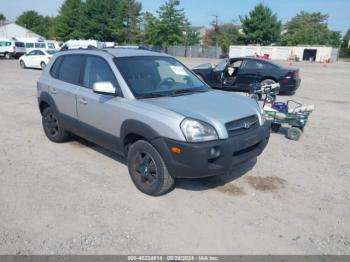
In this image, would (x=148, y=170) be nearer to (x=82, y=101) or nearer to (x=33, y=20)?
(x=82, y=101)

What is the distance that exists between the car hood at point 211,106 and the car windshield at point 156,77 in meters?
0.22

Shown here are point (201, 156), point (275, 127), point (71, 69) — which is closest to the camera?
point (201, 156)

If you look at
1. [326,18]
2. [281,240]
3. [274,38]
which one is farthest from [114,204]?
[326,18]

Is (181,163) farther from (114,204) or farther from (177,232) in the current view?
(114,204)

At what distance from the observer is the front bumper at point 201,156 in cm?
352

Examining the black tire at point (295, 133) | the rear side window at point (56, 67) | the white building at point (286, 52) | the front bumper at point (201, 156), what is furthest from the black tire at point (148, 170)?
the white building at point (286, 52)

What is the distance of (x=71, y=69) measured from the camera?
17.7 feet

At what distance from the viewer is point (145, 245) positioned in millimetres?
3193

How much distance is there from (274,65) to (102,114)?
9.10 m

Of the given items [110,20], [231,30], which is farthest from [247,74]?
[231,30]

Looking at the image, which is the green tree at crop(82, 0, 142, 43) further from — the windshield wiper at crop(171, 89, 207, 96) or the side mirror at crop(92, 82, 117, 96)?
the side mirror at crop(92, 82, 117, 96)

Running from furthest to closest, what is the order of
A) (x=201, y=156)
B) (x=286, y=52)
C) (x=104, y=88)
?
(x=286, y=52), (x=104, y=88), (x=201, y=156)

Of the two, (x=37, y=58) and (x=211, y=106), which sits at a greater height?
(x=211, y=106)

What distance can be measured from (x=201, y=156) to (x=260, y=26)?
6267cm
